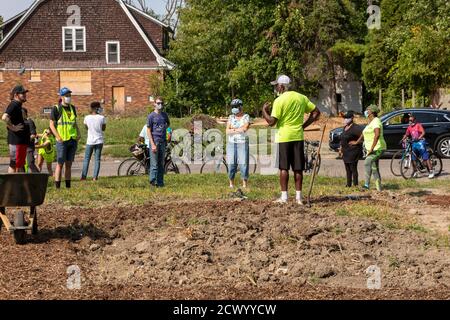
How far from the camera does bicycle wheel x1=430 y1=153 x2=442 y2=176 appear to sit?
2194 cm

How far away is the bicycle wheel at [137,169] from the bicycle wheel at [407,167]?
6370 millimetres

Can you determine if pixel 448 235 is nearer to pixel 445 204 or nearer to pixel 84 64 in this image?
pixel 445 204

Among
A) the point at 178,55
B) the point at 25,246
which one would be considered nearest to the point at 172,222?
the point at 25,246

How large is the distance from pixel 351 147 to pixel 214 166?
483 centimetres

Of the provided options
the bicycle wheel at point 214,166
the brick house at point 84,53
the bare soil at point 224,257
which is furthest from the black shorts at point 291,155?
the brick house at point 84,53

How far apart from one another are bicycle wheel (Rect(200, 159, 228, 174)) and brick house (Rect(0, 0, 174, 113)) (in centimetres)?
3312

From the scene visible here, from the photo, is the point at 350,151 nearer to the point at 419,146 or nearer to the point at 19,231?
the point at 419,146

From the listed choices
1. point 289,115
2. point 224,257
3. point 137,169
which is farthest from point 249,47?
point 224,257

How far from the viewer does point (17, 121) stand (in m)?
14.1

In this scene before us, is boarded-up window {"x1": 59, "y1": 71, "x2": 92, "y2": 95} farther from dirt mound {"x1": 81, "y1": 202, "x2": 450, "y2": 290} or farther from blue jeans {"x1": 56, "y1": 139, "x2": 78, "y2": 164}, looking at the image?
dirt mound {"x1": 81, "y1": 202, "x2": 450, "y2": 290}

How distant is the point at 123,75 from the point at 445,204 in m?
43.5

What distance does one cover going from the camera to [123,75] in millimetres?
56406

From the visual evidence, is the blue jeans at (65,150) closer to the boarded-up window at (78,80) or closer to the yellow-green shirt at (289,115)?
the yellow-green shirt at (289,115)

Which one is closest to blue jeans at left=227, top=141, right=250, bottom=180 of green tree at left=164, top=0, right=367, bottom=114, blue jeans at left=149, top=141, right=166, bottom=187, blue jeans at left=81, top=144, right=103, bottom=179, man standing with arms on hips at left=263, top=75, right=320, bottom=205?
blue jeans at left=149, top=141, right=166, bottom=187
